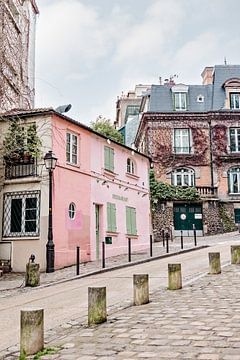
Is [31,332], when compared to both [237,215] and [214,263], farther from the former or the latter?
[237,215]

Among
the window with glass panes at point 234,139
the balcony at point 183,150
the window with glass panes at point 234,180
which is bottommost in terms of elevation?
the window with glass panes at point 234,180

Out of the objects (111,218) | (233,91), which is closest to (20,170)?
(111,218)

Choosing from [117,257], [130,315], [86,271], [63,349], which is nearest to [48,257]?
[86,271]

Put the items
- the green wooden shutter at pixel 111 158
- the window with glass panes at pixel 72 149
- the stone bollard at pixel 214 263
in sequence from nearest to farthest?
the stone bollard at pixel 214 263
the window with glass panes at pixel 72 149
the green wooden shutter at pixel 111 158

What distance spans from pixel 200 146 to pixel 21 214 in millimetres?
22075

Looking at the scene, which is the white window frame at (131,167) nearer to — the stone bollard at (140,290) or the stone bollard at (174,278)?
the stone bollard at (174,278)

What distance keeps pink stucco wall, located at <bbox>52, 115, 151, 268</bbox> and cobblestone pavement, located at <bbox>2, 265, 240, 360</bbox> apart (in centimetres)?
853

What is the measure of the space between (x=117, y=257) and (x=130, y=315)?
12031mm

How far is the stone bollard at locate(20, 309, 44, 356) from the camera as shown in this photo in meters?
5.42

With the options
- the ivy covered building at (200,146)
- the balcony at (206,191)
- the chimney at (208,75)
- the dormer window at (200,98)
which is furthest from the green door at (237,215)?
the chimney at (208,75)

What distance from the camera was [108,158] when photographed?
20.5m

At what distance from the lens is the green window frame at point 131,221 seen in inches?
852

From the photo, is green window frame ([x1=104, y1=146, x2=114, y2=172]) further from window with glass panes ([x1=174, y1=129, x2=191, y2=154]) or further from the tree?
the tree

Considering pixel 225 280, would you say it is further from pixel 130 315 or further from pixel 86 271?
pixel 86 271
